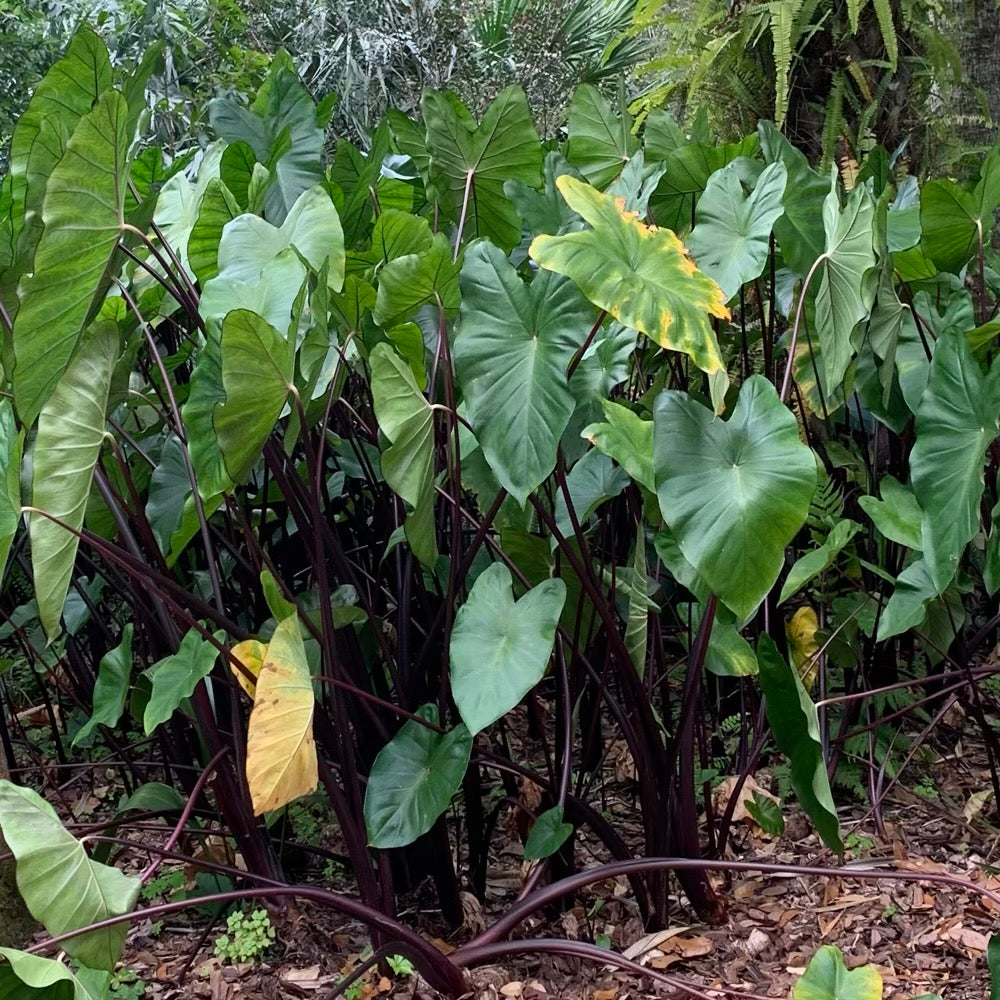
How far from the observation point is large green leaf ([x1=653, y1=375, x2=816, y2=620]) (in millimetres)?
993

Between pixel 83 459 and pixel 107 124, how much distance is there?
364 mm

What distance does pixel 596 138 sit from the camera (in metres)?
1.89

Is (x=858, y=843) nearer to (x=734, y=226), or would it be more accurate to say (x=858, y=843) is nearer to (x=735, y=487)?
(x=735, y=487)

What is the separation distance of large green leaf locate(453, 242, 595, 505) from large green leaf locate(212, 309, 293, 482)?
0.22m

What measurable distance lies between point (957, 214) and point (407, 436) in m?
1.13

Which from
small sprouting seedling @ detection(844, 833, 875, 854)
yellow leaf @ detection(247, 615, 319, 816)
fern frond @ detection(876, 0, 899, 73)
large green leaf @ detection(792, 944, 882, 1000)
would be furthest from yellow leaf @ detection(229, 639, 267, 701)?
fern frond @ detection(876, 0, 899, 73)

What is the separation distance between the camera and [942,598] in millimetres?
1580

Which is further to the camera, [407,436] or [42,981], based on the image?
[407,436]

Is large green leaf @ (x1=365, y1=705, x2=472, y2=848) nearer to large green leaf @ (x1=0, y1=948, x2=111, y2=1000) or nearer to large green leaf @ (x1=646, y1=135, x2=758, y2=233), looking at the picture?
large green leaf @ (x1=0, y1=948, x2=111, y2=1000)

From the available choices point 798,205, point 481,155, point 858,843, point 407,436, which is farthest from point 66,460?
point 858,843

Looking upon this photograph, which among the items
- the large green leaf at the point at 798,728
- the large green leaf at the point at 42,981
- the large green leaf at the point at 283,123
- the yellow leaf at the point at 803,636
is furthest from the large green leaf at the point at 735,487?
the large green leaf at the point at 283,123

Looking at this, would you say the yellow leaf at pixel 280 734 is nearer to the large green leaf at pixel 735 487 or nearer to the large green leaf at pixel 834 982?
the large green leaf at pixel 735 487

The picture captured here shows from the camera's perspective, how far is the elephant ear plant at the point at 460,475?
106 centimetres

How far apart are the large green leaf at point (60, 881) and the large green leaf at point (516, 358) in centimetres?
57
